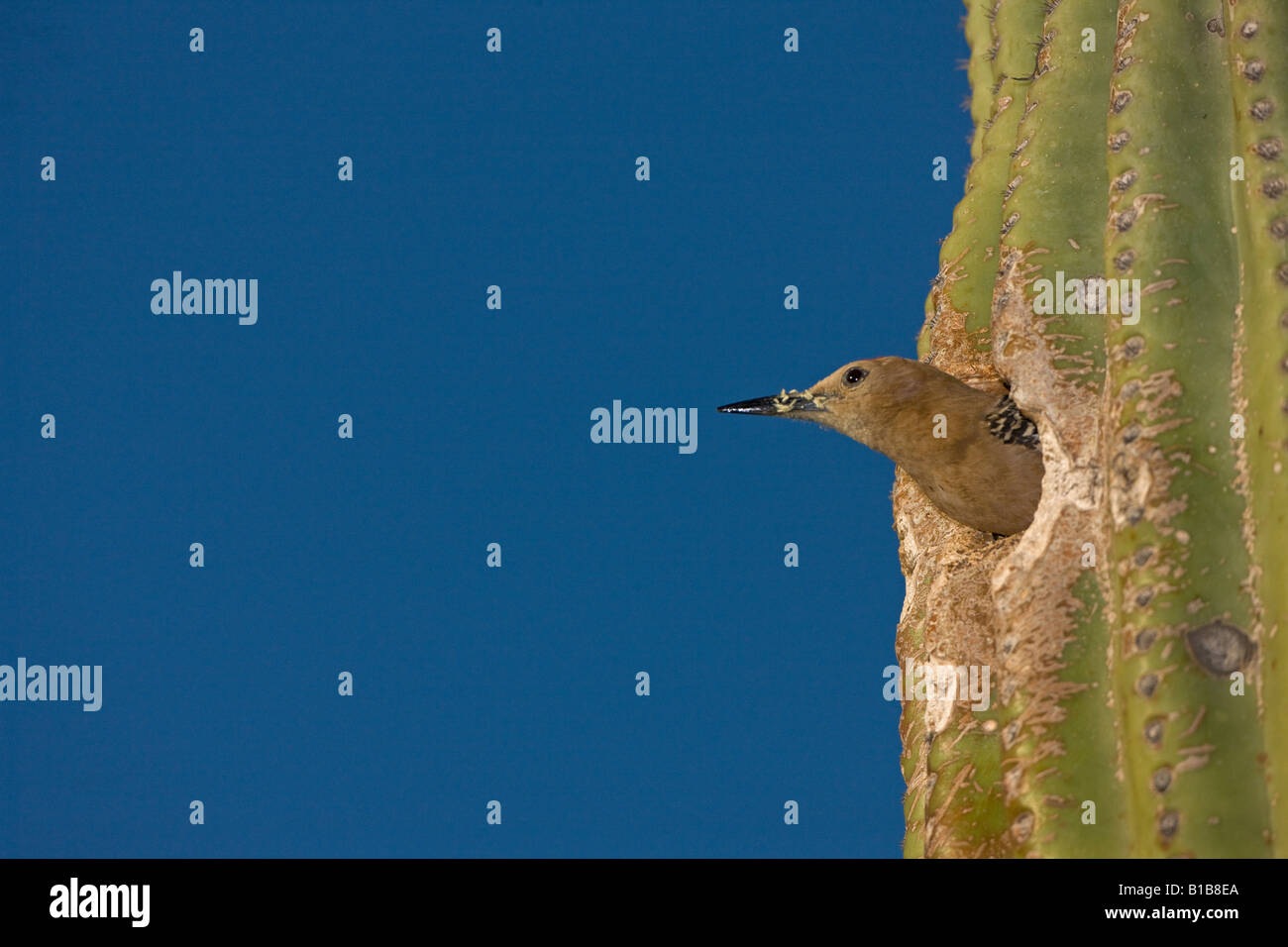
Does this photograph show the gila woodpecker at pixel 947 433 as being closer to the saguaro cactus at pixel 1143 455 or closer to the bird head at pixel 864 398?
the bird head at pixel 864 398

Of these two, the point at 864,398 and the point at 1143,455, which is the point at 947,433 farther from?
the point at 1143,455

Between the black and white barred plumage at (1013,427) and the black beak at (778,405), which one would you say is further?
the black beak at (778,405)

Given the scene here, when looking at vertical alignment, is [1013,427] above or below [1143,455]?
above

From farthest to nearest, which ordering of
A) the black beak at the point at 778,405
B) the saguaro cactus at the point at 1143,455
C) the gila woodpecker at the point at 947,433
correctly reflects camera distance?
1. the black beak at the point at 778,405
2. the gila woodpecker at the point at 947,433
3. the saguaro cactus at the point at 1143,455

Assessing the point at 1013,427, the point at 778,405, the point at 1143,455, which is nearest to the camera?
the point at 1143,455

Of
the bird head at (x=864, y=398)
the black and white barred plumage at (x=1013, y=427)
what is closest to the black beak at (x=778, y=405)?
the bird head at (x=864, y=398)

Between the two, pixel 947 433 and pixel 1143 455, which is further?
pixel 947 433

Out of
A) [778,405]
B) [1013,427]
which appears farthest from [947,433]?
[778,405]
